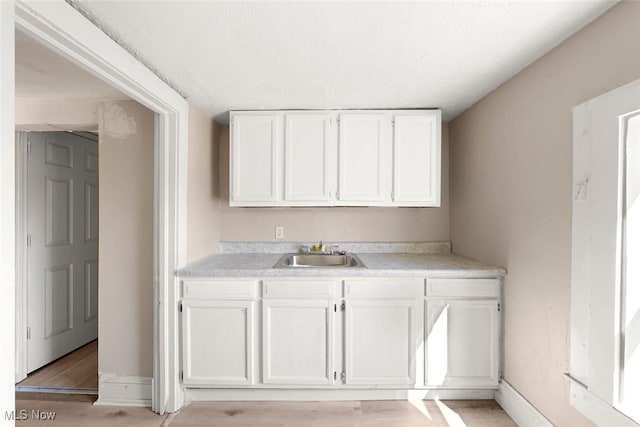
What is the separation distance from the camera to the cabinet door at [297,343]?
6.83 ft

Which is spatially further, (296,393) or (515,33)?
(296,393)

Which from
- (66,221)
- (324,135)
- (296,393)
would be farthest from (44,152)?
(296,393)

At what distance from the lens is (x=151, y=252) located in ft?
7.11

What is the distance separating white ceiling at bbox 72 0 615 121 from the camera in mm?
1306

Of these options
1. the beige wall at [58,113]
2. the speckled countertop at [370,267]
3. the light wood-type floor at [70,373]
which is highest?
the beige wall at [58,113]

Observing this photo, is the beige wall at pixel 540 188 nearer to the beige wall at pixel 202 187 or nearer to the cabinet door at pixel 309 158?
the cabinet door at pixel 309 158

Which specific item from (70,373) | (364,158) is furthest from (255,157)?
(70,373)

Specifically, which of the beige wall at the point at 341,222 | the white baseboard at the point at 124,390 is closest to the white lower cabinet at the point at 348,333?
the white baseboard at the point at 124,390

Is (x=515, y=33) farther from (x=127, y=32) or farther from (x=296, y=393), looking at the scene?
(x=296, y=393)

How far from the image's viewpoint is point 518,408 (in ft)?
6.24

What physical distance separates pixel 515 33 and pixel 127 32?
1783 millimetres

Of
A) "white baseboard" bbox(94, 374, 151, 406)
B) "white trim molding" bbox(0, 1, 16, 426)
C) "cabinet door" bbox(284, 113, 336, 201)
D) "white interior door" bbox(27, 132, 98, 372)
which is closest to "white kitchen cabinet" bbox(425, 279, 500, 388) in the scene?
"cabinet door" bbox(284, 113, 336, 201)

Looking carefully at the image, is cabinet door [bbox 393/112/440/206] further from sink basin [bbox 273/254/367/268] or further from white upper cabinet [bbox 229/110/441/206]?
sink basin [bbox 273/254/367/268]

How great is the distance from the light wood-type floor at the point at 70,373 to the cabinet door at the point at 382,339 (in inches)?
75.6
